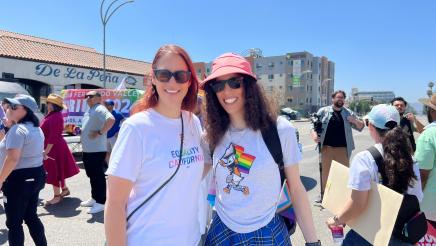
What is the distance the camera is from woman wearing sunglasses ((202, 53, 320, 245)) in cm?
171

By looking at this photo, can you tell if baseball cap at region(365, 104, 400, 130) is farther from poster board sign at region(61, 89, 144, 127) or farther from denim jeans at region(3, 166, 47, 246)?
poster board sign at region(61, 89, 144, 127)

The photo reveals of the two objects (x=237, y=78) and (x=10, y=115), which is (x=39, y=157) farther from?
(x=237, y=78)

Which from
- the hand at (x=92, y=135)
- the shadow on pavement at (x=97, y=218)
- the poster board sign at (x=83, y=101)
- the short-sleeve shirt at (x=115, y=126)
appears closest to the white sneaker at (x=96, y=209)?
the shadow on pavement at (x=97, y=218)

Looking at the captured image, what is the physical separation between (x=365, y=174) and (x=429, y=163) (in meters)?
0.78

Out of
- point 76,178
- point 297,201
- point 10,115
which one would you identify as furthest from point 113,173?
point 76,178

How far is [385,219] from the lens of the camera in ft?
6.57

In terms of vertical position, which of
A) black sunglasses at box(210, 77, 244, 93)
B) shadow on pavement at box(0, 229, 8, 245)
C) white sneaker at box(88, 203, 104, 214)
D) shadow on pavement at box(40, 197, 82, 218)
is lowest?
shadow on pavement at box(40, 197, 82, 218)

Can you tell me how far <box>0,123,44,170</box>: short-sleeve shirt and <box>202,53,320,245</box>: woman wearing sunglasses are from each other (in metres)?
2.27

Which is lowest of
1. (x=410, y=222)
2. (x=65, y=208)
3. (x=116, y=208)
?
(x=65, y=208)

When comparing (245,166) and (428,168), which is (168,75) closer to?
(245,166)

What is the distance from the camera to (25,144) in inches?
130

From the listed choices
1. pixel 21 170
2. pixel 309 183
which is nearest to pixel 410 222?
pixel 21 170

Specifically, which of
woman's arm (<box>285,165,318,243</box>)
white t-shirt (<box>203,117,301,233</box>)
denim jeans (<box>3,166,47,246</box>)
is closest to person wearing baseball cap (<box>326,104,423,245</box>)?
woman's arm (<box>285,165,318,243</box>)

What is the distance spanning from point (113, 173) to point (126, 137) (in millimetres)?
167
